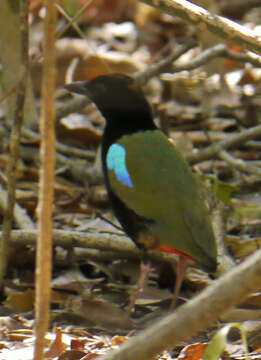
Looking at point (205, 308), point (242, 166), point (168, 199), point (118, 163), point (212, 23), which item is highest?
point (212, 23)

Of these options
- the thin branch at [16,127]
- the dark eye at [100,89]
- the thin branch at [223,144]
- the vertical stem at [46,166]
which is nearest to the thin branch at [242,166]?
the thin branch at [223,144]

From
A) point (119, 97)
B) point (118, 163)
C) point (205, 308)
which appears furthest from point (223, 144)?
point (205, 308)

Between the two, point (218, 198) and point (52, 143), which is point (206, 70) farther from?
point (52, 143)

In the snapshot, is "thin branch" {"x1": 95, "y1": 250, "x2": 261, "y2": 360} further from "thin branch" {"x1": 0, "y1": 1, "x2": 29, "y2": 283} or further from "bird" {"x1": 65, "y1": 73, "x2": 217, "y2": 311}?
"bird" {"x1": 65, "y1": 73, "x2": 217, "y2": 311}

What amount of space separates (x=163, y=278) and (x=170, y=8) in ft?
5.94

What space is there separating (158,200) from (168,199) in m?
0.05

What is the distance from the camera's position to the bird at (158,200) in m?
3.35

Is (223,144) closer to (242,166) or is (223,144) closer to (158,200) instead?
(242,166)

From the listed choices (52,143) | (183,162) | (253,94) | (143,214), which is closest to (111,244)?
(143,214)

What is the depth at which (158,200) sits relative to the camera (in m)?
3.45

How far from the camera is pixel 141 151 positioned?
3.60m

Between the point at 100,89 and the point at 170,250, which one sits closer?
the point at 170,250

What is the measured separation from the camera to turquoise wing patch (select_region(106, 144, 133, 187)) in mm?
3510

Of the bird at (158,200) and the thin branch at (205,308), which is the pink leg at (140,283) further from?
the thin branch at (205,308)
